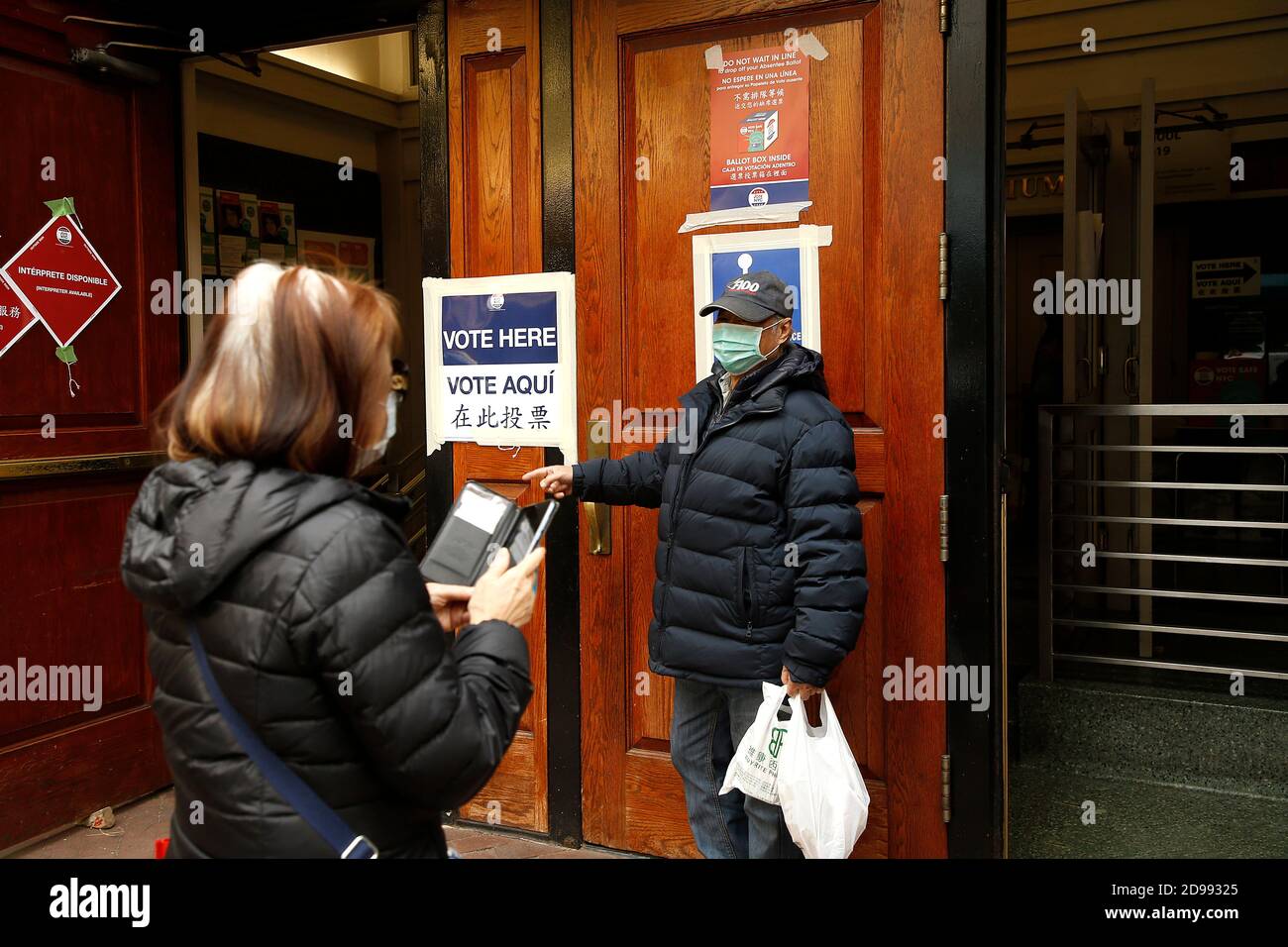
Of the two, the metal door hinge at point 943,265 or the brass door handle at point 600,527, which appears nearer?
the metal door hinge at point 943,265

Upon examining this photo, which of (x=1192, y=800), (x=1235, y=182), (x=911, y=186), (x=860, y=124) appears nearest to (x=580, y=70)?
(x=860, y=124)

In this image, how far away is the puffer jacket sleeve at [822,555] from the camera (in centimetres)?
250

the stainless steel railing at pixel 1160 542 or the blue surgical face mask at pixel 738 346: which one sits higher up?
the blue surgical face mask at pixel 738 346

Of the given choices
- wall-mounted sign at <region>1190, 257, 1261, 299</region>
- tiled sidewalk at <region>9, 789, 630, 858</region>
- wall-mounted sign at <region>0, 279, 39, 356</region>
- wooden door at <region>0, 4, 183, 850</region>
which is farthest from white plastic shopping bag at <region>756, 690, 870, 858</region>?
wall-mounted sign at <region>1190, 257, 1261, 299</region>

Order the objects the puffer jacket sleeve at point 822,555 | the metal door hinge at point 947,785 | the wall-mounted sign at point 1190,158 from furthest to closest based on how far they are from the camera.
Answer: the wall-mounted sign at point 1190,158 < the metal door hinge at point 947,785 < the puffer jacket sleeve at point 822,555

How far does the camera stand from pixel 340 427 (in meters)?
1.46

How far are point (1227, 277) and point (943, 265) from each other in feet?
19.0

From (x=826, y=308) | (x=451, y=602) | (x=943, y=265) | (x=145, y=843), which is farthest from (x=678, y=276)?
(x=145, y=843)

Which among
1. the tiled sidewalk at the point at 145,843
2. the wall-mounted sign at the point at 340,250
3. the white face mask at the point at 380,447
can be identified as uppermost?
the wall-mounted sign at the point at 340,250

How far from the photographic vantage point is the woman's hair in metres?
1.42

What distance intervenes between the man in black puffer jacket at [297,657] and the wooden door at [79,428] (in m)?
2.73

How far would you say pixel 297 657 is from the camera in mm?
1353

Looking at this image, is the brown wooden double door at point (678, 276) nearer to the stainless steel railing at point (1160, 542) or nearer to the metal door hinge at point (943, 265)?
the metal door hinge at point (943, 265)

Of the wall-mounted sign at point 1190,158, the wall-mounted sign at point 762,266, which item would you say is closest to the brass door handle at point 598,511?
the wall-mounted sign at point 762,266
